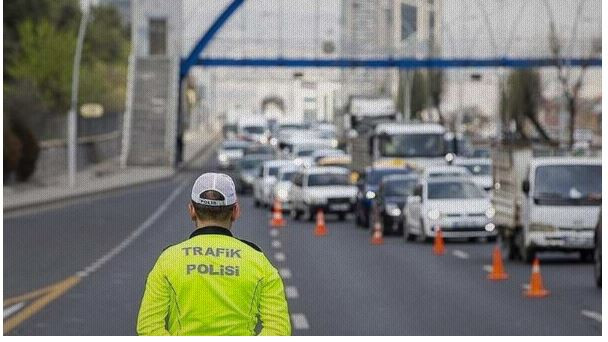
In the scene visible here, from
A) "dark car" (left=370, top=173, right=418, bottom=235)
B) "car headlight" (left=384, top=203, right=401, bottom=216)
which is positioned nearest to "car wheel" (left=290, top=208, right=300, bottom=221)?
"dark car" (left=370, top=173, right=418, bottom=235)

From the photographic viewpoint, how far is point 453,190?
39.0m

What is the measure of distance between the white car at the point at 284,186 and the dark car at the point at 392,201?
391 inches

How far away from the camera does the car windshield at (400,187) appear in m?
42.5

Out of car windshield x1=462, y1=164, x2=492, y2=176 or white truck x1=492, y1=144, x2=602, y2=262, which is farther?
car windshield x1=462, y1=164, x2=492, y2=176

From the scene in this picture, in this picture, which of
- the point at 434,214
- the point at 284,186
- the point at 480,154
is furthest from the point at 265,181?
the point at 434,214

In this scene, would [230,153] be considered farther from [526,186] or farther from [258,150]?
[526,186]

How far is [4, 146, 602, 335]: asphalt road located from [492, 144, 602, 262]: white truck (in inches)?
17.0

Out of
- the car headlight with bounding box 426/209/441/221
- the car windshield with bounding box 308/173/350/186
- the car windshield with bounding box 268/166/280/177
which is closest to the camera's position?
the car headlight with bounding box 426/209/441/221

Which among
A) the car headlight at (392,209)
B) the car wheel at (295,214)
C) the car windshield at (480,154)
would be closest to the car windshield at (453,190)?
the car headlight at (392,209)

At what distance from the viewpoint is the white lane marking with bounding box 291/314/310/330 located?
18672mm

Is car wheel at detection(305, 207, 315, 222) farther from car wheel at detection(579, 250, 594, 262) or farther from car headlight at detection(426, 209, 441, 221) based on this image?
car wheel at detection(579, 250, 594, 262)

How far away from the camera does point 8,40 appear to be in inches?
3514

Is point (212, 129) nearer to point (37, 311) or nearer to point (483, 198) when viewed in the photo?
point (483, 198)

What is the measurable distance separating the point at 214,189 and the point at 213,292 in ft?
1.22
